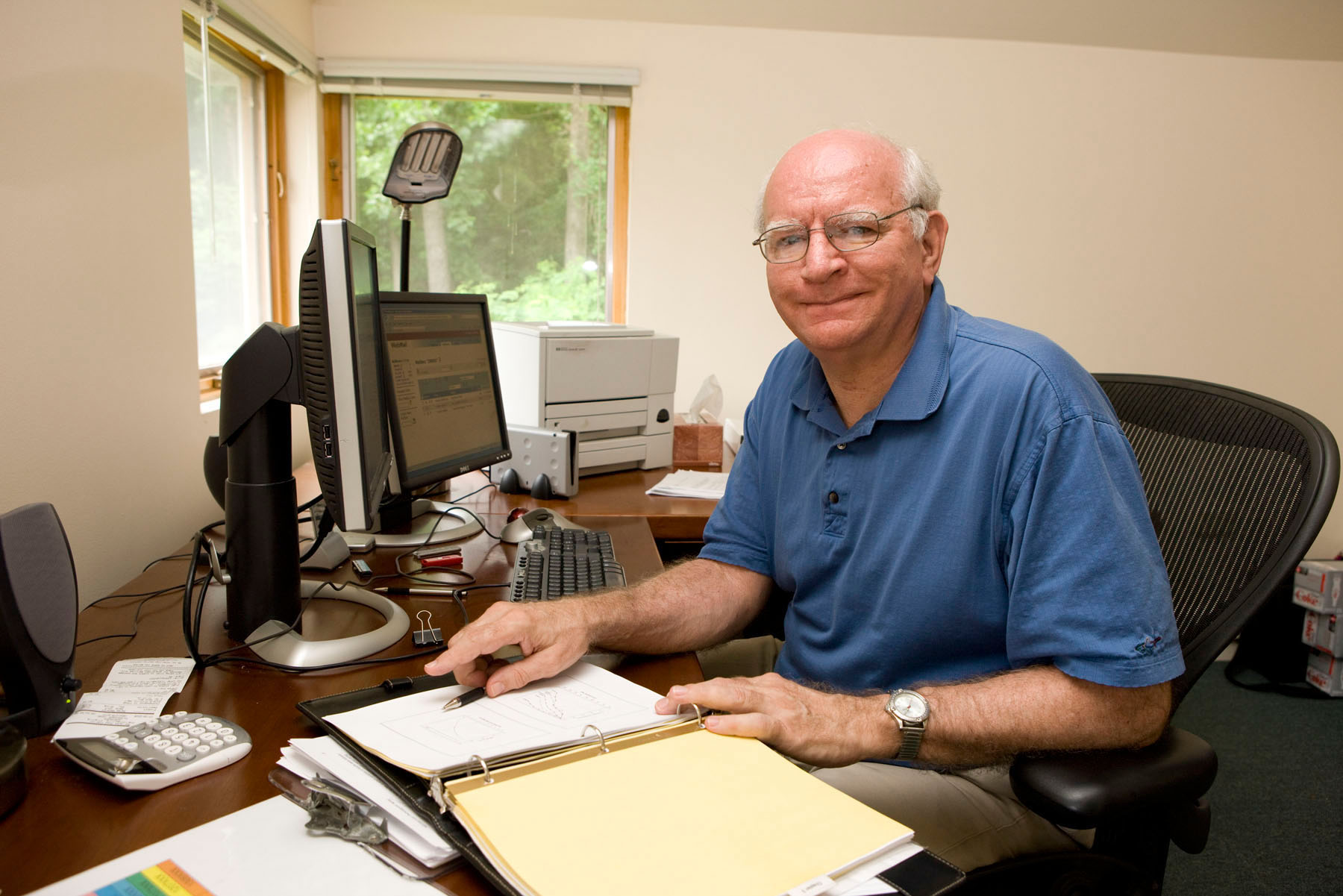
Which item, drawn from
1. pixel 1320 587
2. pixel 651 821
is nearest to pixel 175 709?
pixel 651 821

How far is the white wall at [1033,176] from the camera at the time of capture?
3.26 m

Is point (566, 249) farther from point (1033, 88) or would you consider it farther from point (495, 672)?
point (495, 672)

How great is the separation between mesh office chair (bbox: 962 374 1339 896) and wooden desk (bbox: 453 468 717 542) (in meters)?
0.91

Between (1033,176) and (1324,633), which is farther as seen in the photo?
(1033,176)

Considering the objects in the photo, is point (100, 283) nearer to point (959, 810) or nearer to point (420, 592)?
point (420, 592)

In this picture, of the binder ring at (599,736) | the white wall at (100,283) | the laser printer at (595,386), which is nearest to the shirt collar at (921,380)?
the binder ring at (599,736)

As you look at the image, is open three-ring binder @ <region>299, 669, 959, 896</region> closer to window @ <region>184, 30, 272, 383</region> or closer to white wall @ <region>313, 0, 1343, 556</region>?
window @ <region>184, 30, 272, 383</region>

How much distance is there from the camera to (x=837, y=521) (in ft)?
4.14

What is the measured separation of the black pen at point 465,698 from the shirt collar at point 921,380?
0.62 m

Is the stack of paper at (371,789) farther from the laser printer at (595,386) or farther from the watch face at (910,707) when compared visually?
the laser printer at (595,386)

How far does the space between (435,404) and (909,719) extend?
3.86 feet

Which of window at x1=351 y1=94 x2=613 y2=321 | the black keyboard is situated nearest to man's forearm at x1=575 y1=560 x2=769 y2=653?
the black keyboard

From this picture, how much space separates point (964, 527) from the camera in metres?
1.14

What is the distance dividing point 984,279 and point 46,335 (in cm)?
301
